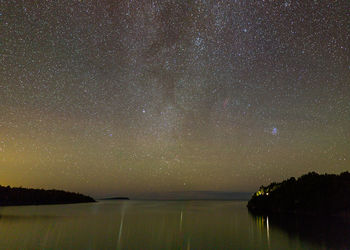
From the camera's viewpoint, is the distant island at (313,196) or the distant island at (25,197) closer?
the distant island at (313,196)

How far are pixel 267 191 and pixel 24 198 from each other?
140212 millimetres

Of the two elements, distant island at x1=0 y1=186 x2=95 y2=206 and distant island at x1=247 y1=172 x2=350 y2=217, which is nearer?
distant island at x1=247 y1=172 x2=350 y2=217

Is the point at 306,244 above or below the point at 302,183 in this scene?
below

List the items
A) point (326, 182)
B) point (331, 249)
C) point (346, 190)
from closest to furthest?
point (331, 249)
point (346, 190)
point (326, 182)

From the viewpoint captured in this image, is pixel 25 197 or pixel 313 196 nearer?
pixel 313 196

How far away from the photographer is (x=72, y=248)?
2359 centimetres

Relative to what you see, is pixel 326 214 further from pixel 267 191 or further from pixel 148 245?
pixel 148 245

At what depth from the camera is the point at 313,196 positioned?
6912 cm

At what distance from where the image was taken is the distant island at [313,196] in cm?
6373

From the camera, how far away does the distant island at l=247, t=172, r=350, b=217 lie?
63728 mm

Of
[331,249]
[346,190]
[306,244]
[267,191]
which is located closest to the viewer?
[331,249]

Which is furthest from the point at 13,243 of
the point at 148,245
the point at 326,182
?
the point at 326,182

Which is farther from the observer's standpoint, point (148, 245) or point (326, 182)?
point (326, 182)

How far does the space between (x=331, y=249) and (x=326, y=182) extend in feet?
178
